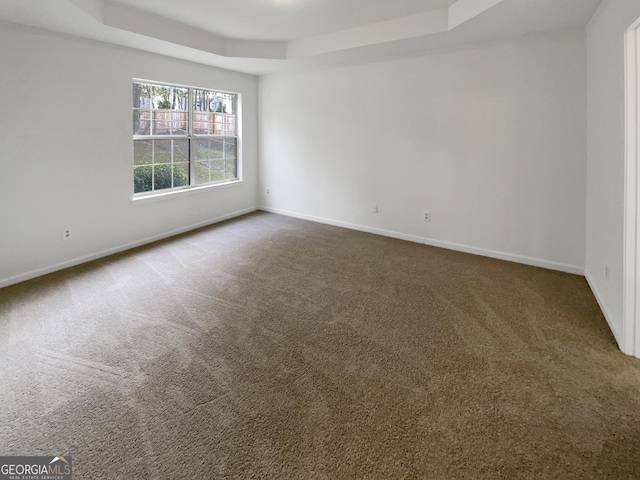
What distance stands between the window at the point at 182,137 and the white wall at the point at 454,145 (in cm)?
85

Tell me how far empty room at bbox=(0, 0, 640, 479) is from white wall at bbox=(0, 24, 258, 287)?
23 mm

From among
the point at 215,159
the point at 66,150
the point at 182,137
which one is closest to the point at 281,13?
the point at 182,137

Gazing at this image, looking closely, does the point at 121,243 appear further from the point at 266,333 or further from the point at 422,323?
the point at 422,323

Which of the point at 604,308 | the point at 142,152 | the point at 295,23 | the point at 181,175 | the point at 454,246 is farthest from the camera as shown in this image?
the point at 181,175

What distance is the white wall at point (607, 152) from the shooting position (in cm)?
256

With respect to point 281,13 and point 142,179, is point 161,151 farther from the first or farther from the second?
point 281,13

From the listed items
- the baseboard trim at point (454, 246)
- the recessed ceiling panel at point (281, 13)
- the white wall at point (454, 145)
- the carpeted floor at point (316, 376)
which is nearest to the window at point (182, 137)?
the white wall at point (454, 145)

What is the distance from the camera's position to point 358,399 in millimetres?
2076

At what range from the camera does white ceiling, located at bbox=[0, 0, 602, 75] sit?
3.33m

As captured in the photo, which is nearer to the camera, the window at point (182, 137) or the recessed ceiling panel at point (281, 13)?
the recessed ceiling panel at point (281, 13)

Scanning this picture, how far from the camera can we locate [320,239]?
5332mm

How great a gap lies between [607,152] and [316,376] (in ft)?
8.91

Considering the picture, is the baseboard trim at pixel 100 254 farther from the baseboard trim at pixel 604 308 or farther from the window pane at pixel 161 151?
the baseboard trim at pixel 604 308

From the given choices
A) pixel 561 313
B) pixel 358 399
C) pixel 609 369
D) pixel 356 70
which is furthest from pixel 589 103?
pixel 358 399
